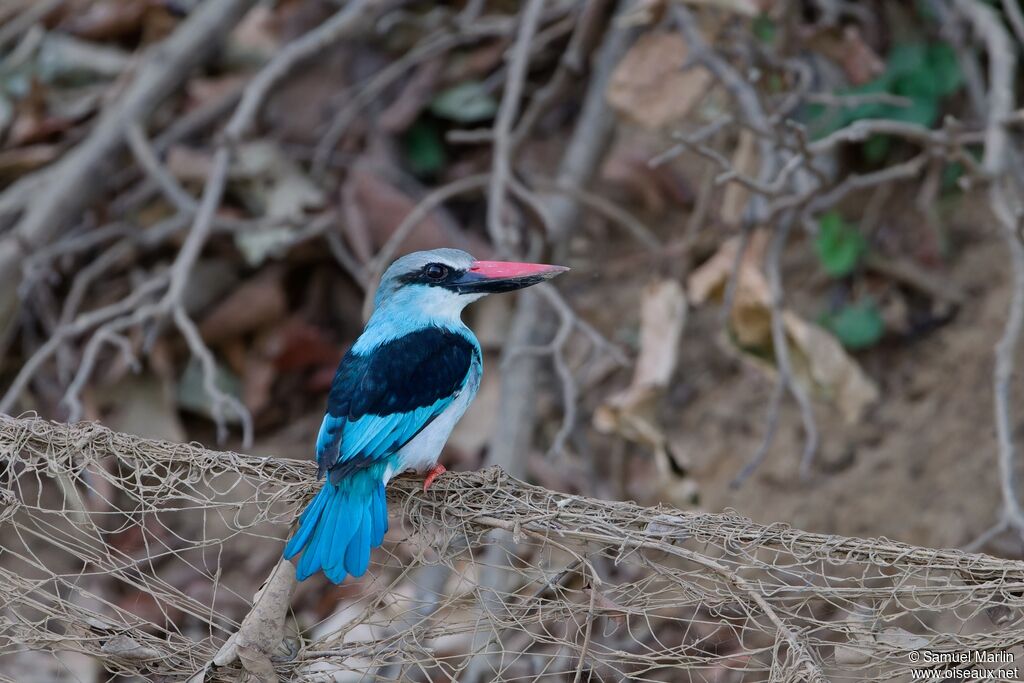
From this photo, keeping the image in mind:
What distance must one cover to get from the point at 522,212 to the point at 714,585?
232cm

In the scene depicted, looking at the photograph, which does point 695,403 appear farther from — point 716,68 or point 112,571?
point 112,571

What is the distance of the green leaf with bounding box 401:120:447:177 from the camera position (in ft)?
17.7

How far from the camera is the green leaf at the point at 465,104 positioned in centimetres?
526

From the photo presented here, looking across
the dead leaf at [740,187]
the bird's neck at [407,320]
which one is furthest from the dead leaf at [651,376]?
the bird's neck at [407,320]

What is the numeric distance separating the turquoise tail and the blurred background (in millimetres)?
1395

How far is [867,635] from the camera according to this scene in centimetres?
221

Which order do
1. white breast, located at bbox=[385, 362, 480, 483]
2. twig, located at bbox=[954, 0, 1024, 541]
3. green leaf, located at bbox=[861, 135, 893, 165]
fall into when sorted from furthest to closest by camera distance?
green leaf, located at bbox=[861, 135, 893, 165] → twig, located at bbox=[954, 0, 1024, 541] → white breast, located at bbox=[385, 362, 480, 483]

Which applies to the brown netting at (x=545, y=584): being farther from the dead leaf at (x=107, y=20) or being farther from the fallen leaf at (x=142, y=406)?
the dead leaf at (x=107, y=20)

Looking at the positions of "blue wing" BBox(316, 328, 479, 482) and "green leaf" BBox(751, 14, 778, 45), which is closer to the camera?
"blue wing" BBox(316, 328, 479, 482)

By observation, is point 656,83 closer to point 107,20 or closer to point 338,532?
point 338,532

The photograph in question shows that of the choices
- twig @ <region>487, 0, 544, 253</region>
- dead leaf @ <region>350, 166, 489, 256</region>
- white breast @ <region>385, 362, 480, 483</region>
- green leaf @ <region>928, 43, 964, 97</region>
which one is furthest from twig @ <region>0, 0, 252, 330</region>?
green leaf @ <region>928, 43, 964, 97</region>

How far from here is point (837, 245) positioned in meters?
4.70

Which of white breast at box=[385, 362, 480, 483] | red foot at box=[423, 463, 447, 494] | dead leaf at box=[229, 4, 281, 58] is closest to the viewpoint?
red foot at box=[423, 463, 447, 494]

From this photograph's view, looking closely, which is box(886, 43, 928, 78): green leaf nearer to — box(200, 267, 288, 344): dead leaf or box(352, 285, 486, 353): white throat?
box(352, 285, 486, 353): white throat
